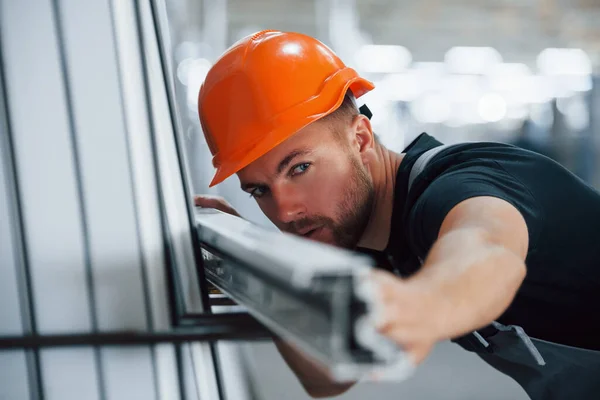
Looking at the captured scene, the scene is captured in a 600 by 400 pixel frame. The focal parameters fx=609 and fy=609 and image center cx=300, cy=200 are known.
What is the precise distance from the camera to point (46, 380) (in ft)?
A: 2.60

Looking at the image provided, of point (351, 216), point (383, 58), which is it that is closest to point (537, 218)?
point (351, 216)

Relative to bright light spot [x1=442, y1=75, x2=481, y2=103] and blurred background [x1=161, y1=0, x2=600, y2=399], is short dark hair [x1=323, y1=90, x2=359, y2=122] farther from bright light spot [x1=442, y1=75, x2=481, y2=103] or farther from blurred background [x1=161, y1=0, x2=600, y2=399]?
bright light spot [x1=442, y1=75, x2=481, y2=103]

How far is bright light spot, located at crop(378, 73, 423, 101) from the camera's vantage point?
39.0 ft

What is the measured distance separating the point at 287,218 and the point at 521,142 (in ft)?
19.6

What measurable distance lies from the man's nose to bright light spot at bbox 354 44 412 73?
1001 cm

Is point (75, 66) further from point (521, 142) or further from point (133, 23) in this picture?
point (521, 142)

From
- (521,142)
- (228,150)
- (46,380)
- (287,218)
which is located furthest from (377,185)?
(521,142)

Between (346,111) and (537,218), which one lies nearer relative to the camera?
(537,218)

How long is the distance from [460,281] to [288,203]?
761 millimetres

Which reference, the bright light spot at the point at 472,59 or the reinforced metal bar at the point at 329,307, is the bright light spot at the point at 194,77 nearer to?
the bright light spot at the point at 472,59

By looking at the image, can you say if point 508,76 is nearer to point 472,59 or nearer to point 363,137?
point 472,59

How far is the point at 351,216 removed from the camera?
1.48 metres

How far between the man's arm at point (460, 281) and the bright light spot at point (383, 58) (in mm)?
10496

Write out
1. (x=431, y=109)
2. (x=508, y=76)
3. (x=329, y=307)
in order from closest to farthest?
(x=329, y=307) < (x=508, y=76) < (x=431, y=109)
